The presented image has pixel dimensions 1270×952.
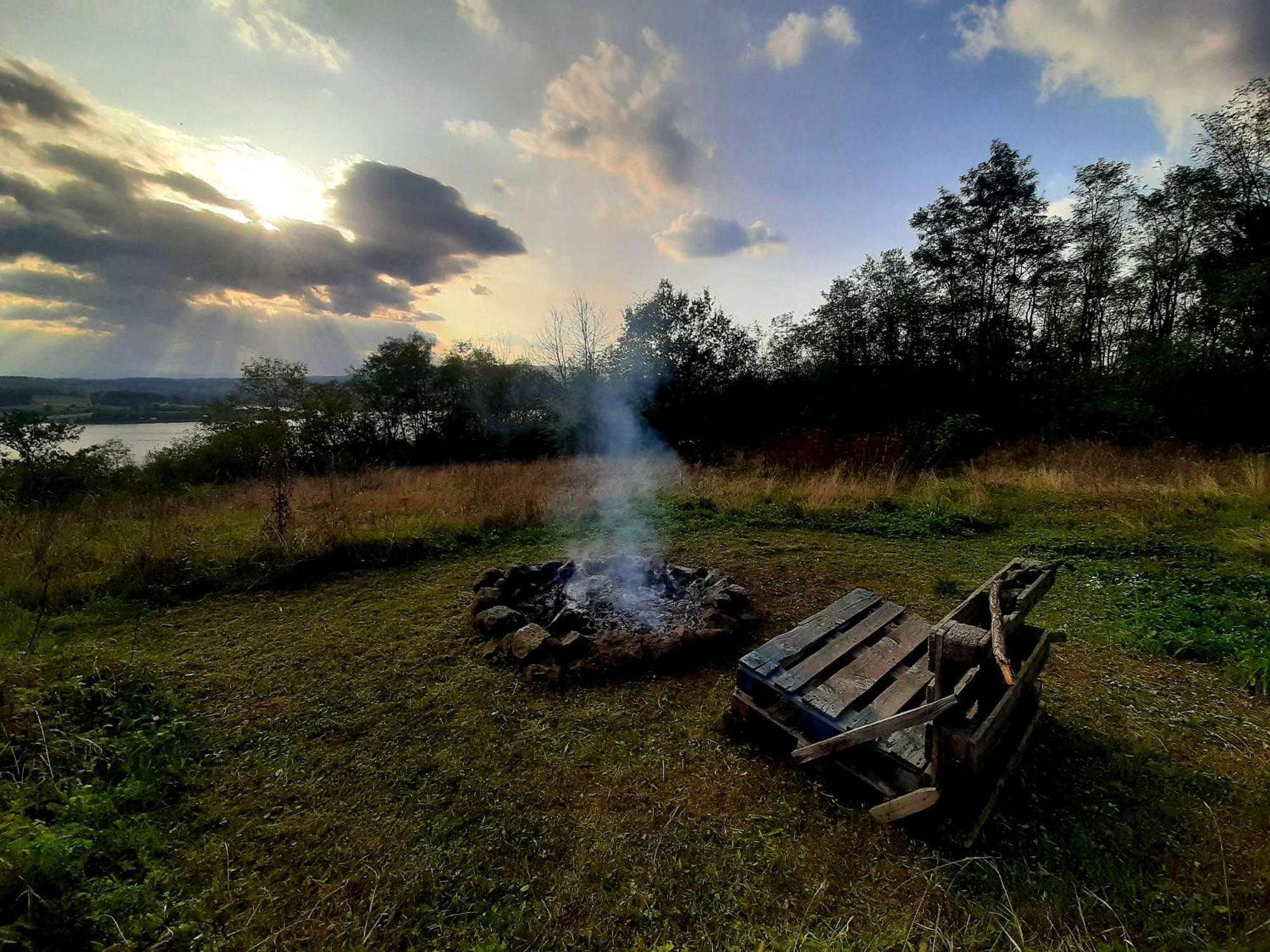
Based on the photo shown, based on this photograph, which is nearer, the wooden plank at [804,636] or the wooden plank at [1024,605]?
the wooden plank at [1024,605]

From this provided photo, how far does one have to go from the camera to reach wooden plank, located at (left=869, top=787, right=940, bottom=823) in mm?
1892

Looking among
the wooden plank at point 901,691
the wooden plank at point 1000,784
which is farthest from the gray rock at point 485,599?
the wooden plank at point 1000,784

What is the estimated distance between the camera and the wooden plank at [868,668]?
2.49 meters

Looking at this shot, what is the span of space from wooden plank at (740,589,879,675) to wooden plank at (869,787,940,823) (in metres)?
0.79

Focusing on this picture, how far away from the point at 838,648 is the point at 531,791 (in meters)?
2.06

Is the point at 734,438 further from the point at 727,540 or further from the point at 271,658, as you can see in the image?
the point at 271,658

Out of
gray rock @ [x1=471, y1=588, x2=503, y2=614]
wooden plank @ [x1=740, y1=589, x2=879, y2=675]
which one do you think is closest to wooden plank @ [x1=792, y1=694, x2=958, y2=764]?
wooden plank @ [x1=740, y1=589, x2=879, y2=675]

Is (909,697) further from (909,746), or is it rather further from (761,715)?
(761,715)

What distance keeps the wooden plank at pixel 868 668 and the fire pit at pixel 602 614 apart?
1.06 m

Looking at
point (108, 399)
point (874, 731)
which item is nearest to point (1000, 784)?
point (874, 731)

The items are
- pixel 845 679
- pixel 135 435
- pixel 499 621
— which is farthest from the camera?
pixel 135 435

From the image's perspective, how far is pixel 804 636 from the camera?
3.06 meters

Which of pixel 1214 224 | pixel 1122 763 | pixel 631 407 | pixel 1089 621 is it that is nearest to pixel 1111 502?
pixel 1089 621

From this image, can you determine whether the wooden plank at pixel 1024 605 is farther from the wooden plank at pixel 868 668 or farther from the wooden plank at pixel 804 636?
the wooden plank at pixel 804 636
